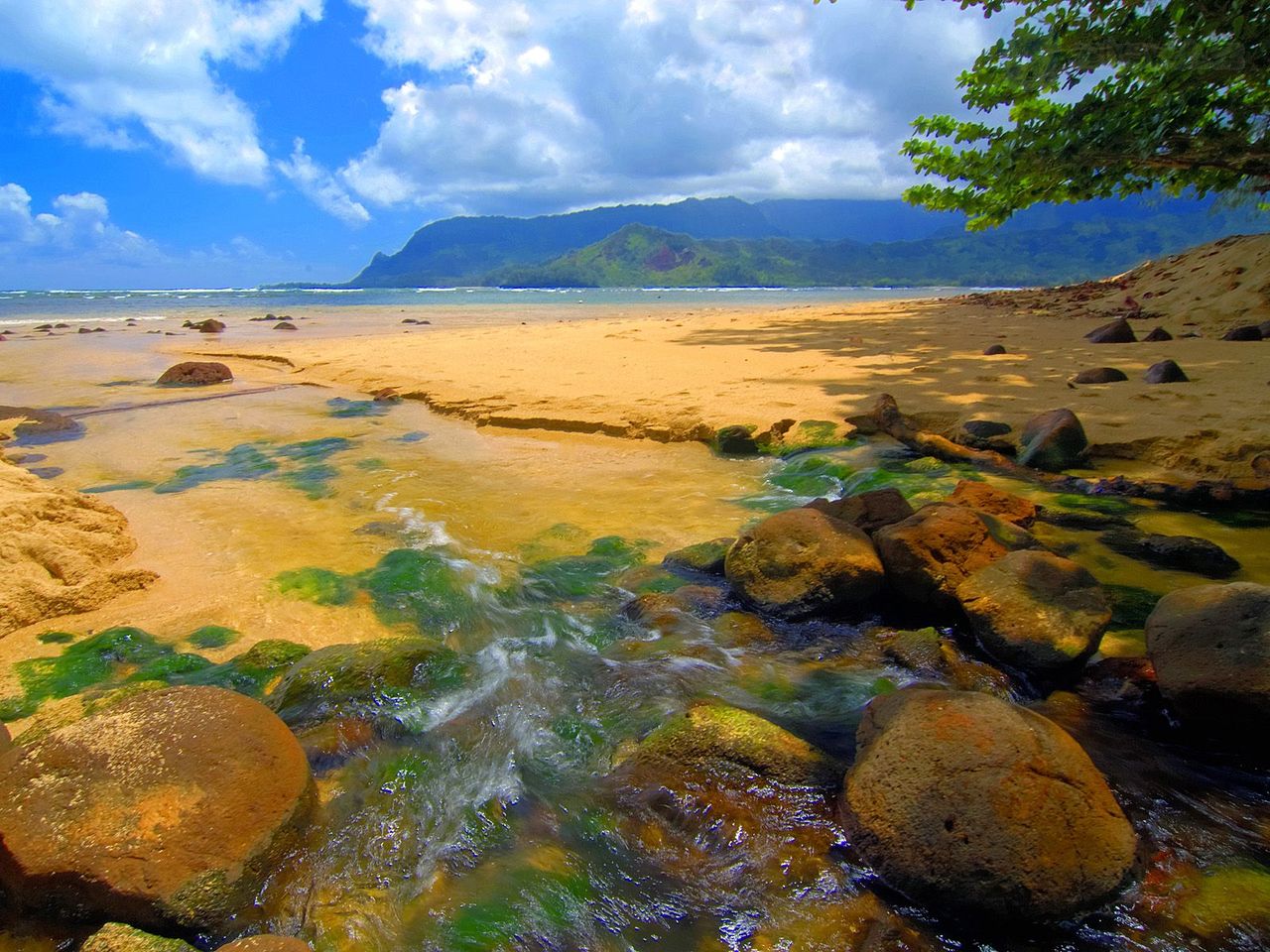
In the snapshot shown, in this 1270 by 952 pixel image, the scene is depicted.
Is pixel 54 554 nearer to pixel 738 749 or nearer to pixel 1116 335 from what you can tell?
pixel 738 749

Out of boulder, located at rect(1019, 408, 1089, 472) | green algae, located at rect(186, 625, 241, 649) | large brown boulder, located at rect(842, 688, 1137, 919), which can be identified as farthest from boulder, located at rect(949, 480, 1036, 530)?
green algae, located at rect(186, 625, 241, 649)

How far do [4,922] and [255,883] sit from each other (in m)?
0.72

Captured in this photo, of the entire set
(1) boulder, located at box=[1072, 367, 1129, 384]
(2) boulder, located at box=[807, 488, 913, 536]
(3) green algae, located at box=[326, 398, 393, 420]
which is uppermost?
(1) boulder, located at box=[1072, 367, 1129, 384]

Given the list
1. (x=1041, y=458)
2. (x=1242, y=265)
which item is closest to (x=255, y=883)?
(x=1041, y=458)

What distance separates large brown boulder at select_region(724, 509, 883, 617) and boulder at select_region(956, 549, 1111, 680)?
0.58 meters

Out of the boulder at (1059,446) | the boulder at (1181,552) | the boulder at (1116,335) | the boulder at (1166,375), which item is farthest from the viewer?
the boulder at (1116,335)

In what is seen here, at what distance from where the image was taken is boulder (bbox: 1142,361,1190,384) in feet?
26.4

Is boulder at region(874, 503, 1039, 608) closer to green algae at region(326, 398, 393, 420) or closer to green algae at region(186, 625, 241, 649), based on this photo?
green algae at region(186, 625, 241, 649)

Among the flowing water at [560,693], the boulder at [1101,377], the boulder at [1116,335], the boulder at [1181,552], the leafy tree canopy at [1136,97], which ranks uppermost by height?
the leafy tree canopy at [1136,97]

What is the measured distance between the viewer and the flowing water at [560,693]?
2314 mm

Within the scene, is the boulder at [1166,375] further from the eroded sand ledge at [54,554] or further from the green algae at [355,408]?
the eroded sand ledge at [54,554]

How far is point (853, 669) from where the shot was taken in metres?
3.71

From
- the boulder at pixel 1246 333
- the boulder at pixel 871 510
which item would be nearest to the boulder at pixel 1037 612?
the boulder at pixel 871 510

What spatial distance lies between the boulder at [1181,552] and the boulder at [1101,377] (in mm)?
4580
